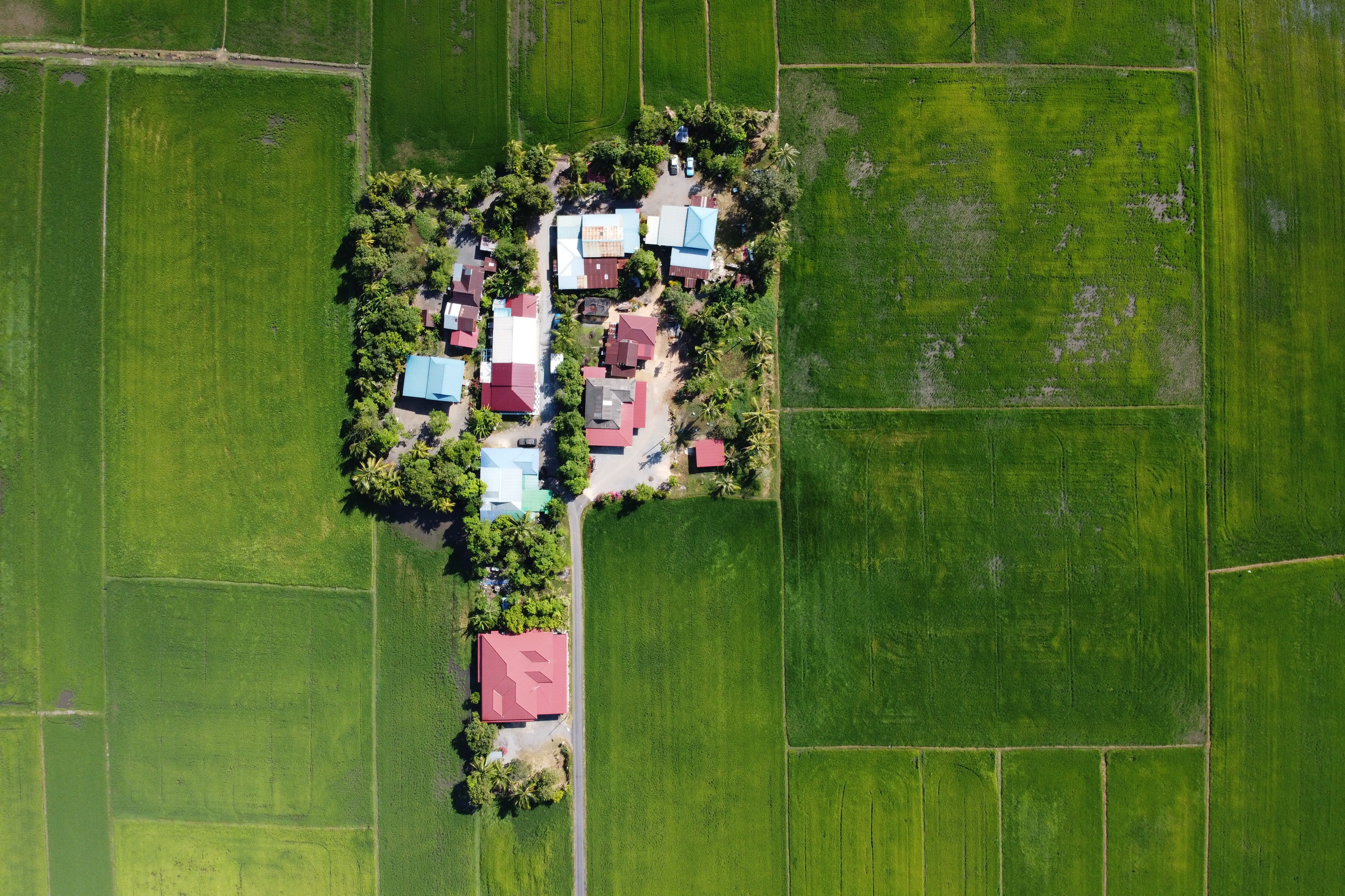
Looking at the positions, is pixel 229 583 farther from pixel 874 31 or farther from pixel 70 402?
pixel 874 31

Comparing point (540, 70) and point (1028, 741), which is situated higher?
point (540, 70)

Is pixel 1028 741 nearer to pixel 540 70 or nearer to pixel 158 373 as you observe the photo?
pixel 540 70

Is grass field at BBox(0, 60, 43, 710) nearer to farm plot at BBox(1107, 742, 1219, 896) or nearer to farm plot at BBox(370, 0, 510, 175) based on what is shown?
farm plot at BBox(370, 0, 510, 175)

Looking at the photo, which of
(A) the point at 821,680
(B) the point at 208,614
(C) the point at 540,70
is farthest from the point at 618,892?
(C) the point at 540,70

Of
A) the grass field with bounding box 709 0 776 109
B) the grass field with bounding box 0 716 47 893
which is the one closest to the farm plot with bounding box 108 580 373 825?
the grass field with bounding box 0 716 47 893

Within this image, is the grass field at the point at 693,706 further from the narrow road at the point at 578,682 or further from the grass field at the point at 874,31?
the grass field at the point at 874,31

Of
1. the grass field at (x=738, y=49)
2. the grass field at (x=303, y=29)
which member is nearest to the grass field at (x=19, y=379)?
the grass field at (x=303, y=29)

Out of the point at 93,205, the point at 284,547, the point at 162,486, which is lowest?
the point at 284,547
